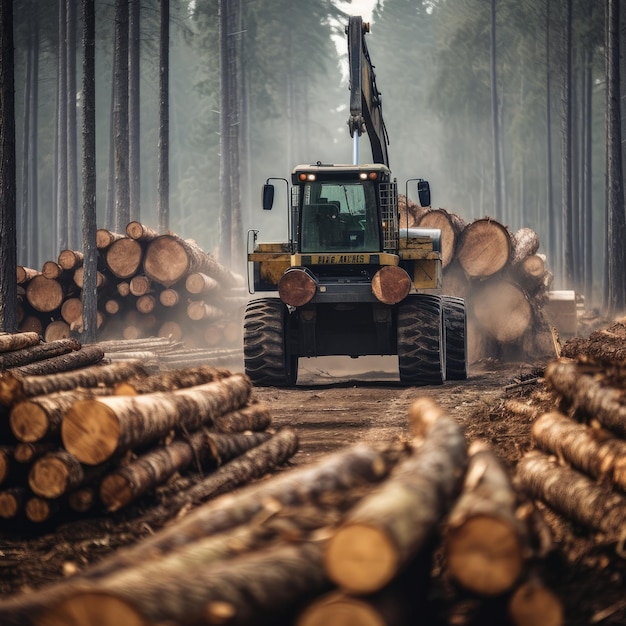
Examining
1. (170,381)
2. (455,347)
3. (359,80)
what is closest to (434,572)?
(170,381)

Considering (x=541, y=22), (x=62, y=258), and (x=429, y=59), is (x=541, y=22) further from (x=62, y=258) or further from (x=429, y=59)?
(x=62, y=258)

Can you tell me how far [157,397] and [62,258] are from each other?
564 inches

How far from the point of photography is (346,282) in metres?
14.1

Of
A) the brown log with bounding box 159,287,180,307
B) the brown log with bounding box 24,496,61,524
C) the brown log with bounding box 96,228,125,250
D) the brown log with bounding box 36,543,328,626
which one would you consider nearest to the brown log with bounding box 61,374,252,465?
the brown log with bounding box 24,496,61,524

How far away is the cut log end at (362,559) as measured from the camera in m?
3.17

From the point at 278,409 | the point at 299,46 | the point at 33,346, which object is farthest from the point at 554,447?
the point at 299,46

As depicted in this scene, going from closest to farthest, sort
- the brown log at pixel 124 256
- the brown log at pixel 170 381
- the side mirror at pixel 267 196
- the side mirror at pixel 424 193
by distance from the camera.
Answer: the brown log at pixel 170 381
the side mirror at pixel 267 196
the side mirror at pixel 424 193
the brown log at pixel 124 256

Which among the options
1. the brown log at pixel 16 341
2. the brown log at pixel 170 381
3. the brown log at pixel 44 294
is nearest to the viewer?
the brown log at pixel 170 381

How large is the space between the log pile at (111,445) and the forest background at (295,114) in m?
19.1

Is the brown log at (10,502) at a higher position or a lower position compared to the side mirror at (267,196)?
lower

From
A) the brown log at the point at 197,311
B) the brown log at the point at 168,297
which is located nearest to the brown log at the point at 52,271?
the brown log at the point at 168,297

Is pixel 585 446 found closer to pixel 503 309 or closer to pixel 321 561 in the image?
pixel 321 561

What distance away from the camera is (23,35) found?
48031mm

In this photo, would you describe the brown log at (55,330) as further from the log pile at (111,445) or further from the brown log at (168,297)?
the log pile at (111,445)
